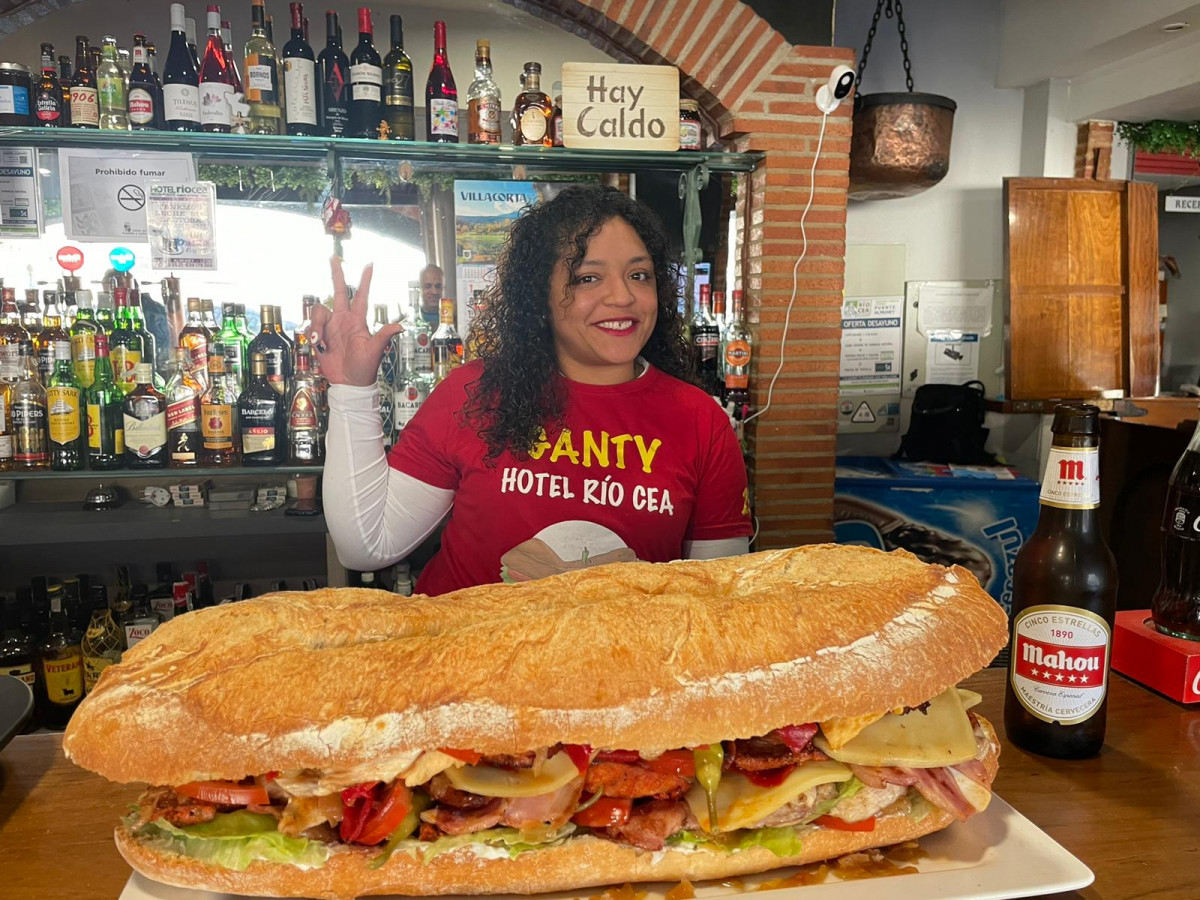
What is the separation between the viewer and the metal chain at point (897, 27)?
13.9 ft

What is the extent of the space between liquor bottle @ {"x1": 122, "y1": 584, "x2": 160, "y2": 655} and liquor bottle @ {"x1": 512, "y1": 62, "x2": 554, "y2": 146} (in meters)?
2.11

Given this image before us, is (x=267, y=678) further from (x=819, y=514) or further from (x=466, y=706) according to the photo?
(x=819, y=514)

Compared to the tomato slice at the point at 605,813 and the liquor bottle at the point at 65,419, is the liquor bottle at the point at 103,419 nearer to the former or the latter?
the liquor bottle at the point at 65,419

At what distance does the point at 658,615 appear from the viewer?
1.04m

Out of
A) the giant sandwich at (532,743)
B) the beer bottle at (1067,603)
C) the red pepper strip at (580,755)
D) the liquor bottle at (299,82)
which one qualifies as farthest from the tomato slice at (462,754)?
the liquor bottle at (299,82)

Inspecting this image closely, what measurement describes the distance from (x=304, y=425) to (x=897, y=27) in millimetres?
3705

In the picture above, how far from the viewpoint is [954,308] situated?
15.8ft

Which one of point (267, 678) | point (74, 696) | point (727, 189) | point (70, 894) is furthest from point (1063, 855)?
point (727, 189)

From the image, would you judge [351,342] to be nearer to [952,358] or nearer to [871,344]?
[871,344]

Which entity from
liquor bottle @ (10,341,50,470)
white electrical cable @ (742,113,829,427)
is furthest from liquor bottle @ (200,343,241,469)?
white electrical cable @ (742,113,829,427)

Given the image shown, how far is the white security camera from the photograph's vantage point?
3.20 metres

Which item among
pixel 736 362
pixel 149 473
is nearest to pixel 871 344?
pixel 736 362

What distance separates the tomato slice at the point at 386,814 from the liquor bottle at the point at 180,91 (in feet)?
8.34

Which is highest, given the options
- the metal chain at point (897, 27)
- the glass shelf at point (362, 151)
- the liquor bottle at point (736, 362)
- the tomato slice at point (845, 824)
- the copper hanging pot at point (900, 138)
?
the metal chain at point (897, 27)
